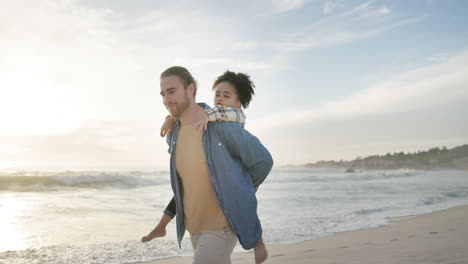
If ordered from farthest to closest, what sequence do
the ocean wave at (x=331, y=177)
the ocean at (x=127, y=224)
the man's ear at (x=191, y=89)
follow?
the ocean wave at (x=331, y=177), the ocean at (x=127, y=224), the man's ear at (x=191, y=89)

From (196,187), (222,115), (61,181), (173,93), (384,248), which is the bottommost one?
(384,248)

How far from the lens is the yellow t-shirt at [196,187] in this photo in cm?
299

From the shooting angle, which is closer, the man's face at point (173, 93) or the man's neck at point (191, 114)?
the man's face at point (173, 93)

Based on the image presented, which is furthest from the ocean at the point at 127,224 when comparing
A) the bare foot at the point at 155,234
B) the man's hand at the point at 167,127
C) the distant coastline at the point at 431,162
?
the distant coastline at the point at 431,162

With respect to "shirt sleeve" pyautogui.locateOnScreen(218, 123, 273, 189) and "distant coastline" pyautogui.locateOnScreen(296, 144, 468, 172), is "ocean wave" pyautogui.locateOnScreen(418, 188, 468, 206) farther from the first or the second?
"distant coastline" pyautogui.locateOnScreen(296, 144, 468, 172)

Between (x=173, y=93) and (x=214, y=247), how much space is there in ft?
3.73

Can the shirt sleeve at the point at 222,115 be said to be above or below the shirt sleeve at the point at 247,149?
above

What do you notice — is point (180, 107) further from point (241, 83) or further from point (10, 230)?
point (10, 230)

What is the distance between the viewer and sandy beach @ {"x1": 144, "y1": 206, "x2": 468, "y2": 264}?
564 cm

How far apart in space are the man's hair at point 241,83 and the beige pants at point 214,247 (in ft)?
4.07

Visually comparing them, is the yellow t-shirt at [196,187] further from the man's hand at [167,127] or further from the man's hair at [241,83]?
the man's hair at [241,83]

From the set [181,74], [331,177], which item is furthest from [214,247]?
[331,177]

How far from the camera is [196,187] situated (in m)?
3.05

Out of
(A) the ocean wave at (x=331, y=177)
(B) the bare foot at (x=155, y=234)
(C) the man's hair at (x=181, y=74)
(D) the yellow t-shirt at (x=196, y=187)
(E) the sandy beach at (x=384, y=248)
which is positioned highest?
(C) the man's hair at (x=181, y=74)
